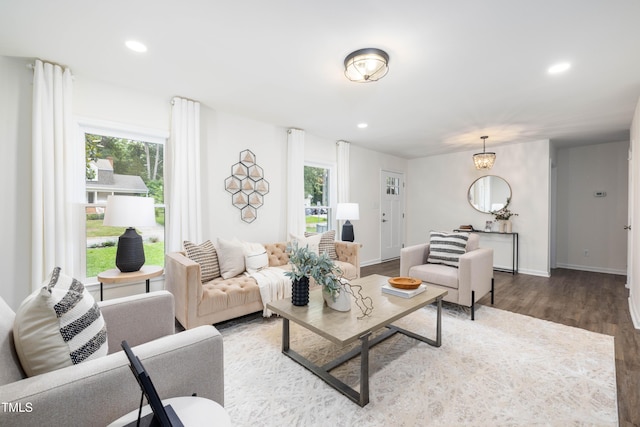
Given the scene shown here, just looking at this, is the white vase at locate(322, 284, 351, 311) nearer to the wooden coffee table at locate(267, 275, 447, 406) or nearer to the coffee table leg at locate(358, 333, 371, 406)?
the wooden coffee table at locate(267, 275, 447, 406)

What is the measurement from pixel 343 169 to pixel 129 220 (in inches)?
140

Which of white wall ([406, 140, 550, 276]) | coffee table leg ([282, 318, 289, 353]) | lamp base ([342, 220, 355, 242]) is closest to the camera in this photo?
coffee table leg ([282, 318, 289, 353])

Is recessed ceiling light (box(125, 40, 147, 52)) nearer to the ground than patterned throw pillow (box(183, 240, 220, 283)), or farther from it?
farther from it

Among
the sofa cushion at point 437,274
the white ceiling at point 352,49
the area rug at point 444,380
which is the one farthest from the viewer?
the sofa cushion at point 437,274

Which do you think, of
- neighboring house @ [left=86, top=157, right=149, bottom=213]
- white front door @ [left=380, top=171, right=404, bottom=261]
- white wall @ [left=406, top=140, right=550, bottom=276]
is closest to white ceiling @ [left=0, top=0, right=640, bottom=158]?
neighboring house @ [left=86, top=157, right=149, bottom=213]

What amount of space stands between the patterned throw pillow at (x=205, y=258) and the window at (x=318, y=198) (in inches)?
81.9

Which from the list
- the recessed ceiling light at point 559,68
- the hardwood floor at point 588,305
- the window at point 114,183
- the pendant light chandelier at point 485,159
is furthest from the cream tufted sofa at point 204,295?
the pendant light chandelier at point 485,159

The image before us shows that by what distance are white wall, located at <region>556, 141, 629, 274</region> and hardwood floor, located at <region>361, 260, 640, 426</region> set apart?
0.39m

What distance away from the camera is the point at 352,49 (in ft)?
7.20

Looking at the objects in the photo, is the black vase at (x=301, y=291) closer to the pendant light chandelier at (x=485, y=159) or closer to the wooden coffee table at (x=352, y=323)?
the wooden coffee table at (x=352, y=323)

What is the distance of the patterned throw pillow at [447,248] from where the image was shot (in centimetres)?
332

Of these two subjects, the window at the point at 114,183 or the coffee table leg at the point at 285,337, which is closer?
the coffee table leg at the point at 285,337

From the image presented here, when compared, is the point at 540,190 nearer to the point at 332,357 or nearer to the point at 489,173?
the point at 489,173

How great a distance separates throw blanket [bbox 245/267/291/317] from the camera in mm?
2838
